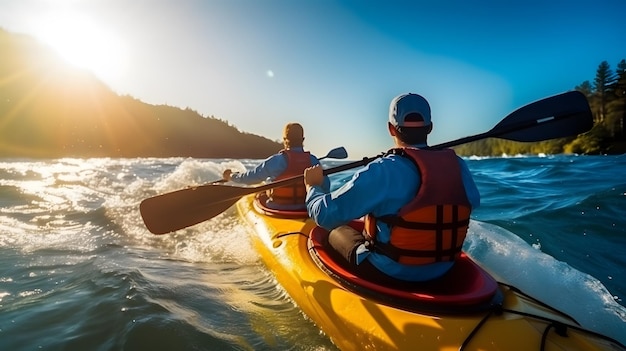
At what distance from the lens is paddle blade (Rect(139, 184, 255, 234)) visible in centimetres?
428

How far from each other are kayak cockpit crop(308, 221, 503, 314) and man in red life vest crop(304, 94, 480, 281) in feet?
0.45

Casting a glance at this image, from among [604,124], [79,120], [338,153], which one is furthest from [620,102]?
[79,120]

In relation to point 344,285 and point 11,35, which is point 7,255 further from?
point 11,35

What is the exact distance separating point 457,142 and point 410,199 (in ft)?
6.59

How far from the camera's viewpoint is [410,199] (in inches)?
95.5

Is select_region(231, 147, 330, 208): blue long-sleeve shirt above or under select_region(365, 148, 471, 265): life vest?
above

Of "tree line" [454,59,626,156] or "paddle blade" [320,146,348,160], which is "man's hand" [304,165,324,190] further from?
"tree line" [454,59,626,156]

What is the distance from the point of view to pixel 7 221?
697 centimetres

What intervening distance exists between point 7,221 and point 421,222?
26.7 ft

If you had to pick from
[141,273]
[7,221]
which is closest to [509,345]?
[141,273]

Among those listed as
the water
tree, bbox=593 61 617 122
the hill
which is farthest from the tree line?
the hill

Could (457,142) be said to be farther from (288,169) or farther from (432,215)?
(288,169)

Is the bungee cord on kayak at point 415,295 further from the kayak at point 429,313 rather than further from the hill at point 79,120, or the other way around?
the hill at point 79,120

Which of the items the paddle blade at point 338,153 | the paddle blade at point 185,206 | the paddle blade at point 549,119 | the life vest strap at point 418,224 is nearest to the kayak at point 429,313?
the life vest strap at point 418,224
